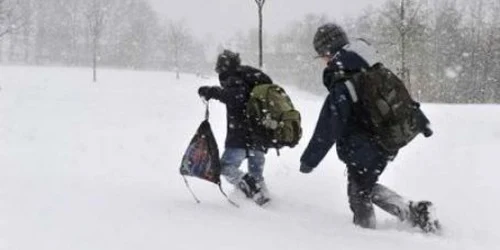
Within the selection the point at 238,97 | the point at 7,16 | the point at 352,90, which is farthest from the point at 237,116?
the point at 7,16

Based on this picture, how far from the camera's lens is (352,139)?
5.00 meters

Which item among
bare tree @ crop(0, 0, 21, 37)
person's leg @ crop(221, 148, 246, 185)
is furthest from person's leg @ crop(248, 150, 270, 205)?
bare tree @ crop(0, 0, 21, 37)

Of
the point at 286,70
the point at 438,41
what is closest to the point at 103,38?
the point at 286,70

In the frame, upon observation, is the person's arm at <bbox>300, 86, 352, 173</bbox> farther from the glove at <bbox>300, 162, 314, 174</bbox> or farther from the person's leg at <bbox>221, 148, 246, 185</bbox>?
the person's leg at <bbox>221, 148, 246, 185</bbox>

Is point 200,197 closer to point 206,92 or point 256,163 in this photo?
point 256,163

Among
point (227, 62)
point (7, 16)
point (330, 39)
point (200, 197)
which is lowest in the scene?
point (200, 197)

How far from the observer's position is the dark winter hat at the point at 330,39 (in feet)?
16.8

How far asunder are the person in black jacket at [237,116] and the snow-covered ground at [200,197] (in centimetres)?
21

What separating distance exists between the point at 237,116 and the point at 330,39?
135cm

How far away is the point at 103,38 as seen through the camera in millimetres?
95375

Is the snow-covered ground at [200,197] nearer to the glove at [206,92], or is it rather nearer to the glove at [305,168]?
the glove at [305,168]

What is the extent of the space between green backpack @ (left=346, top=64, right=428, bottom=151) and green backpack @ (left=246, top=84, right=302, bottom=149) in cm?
103

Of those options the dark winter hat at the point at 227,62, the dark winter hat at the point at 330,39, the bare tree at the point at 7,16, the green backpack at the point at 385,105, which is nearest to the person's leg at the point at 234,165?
the dark winter hat at the point at 227,62

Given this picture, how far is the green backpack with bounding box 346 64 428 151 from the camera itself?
15.6ft
